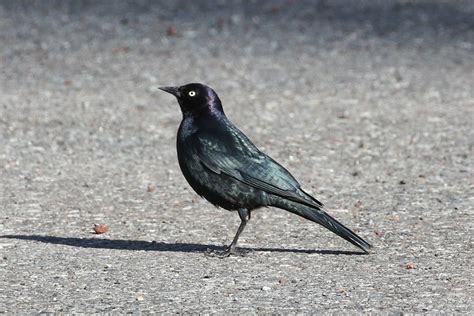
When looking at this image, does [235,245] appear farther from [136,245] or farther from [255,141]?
[255,141]

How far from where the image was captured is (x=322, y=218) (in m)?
6.17

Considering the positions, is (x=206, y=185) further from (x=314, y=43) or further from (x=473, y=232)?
(x=314, y=43)

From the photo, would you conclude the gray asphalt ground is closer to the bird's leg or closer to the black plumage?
the bird's leg

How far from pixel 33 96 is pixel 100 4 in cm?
507

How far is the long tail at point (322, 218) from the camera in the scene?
6.14 meters

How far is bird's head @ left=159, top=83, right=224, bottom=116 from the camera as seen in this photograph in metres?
6.57

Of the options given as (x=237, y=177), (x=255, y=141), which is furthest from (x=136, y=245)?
(x=255, y=141)

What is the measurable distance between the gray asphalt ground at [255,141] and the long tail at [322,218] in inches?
5.3

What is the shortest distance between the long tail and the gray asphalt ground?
0.44 feet

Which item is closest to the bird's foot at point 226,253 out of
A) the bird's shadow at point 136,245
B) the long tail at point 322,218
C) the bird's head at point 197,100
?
the bird's shadow at point 136,245

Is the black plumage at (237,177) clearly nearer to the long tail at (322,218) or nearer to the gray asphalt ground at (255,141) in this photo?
the long tail at (322,218)

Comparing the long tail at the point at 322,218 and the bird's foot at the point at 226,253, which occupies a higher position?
the long tail at the point at 322,218

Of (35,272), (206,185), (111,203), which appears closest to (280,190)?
(206,185)

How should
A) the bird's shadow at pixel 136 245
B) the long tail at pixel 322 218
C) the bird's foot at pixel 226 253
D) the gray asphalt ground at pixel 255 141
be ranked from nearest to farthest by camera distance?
the gray asphalt ground at pixel 255 141 → the long tail at pixel 322 218 → the bird's foot at pixel 226 253 → the bird's shadow at pixel 136 245
